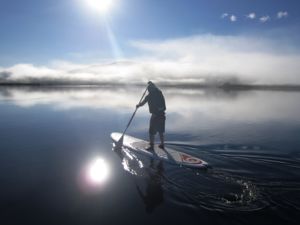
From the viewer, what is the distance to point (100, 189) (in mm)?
9820

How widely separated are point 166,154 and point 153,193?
3764 mm

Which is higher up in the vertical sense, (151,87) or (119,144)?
(151,87)

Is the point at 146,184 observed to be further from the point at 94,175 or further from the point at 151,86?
the point at 151,86

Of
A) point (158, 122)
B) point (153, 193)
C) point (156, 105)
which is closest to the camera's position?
point (153, 193)

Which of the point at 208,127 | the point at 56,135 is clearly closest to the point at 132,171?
the point at 56,135

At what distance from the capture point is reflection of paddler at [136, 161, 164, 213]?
867 centimetres

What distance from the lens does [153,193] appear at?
939 cm

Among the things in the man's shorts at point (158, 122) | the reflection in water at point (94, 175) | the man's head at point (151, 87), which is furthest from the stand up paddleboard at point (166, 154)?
the man's head at point (151, 87)

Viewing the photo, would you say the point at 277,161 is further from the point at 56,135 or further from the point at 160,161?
the point at 56,135

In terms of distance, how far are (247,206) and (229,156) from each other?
5237mm

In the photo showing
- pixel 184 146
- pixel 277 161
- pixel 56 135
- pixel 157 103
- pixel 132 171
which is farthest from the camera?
pixel 56 135

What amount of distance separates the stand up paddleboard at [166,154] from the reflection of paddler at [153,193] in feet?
3.78

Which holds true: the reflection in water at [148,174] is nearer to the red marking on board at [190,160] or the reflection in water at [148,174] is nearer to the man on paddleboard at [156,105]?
the red marking on board at [190,160]

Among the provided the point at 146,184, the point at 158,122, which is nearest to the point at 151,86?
the point at 158,122
